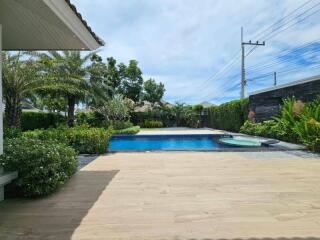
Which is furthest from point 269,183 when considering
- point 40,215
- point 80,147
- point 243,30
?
point 243,30

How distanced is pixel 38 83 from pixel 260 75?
3263 centimetres

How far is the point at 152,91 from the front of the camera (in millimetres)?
35219

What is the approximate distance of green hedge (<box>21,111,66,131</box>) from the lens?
22.8m

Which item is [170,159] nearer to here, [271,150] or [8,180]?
[271,150]

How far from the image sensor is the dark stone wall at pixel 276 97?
41.8 feet

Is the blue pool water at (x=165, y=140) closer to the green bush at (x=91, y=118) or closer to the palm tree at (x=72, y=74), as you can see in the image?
the palm tree at (x=72, y=74)

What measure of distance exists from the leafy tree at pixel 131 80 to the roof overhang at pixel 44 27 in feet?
91.1

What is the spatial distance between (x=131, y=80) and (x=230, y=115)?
15.0 m

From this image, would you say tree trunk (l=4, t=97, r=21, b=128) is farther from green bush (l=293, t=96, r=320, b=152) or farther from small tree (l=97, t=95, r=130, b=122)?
small tree (l=97, t=95, r=130, b=122)

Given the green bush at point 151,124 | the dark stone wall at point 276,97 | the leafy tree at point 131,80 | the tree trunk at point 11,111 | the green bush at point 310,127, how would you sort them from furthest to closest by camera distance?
the leafy tree at point 131,80, the green bush at point 151,124, the dark stone wall at point 276,97, the tree trunk at point 11,111, the green bush at point 310,127

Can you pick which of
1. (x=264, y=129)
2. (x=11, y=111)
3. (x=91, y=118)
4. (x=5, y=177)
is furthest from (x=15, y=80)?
(x=91, y=118)

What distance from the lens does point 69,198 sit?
4867mm

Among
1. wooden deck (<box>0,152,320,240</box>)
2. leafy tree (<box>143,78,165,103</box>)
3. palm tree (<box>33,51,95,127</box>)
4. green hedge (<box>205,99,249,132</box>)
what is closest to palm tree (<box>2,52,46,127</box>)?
palm tree (<box>33,51,95,127</box>)

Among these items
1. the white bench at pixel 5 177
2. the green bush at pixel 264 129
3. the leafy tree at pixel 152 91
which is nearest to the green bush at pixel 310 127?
the green bush at pixel 264 129
